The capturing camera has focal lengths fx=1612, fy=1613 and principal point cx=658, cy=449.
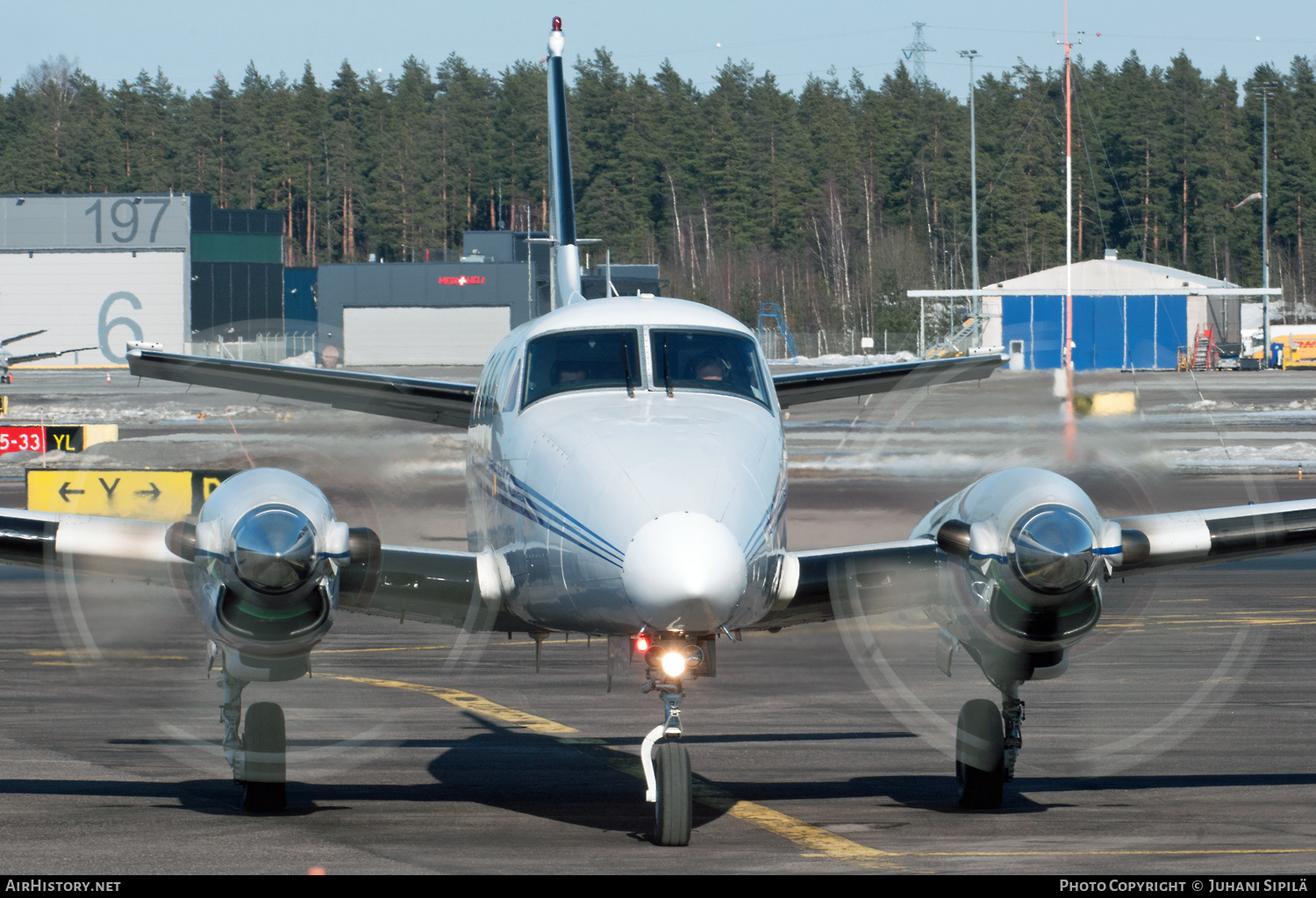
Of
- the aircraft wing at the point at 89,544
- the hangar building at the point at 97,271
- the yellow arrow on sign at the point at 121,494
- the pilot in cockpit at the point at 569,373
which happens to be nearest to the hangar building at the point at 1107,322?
the hangar building at the point at 97,271

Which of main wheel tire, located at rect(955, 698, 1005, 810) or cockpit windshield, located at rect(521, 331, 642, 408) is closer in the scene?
cockpit windshield, located at rect(521, 331, 642, 408)

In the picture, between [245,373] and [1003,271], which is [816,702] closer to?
[245,373]

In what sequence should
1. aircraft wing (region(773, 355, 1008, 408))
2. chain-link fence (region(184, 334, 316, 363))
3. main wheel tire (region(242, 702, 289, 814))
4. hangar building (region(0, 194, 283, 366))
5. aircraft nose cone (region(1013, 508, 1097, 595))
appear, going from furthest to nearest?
hangar building (region(0, 194, 283, 366)), chain-link fence (region(184, 334, 316, 363)), aircraft wing (region(773, 355, 1008, 408)), main wheel tire (region(242, 702, 289, 814)), aircraft nose cone (region(1013, 508, 1097, 595))

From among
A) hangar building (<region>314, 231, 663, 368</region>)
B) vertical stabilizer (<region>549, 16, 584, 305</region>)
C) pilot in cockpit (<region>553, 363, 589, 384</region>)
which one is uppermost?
hangar building (<region>314, 231, 663, 368</region>)

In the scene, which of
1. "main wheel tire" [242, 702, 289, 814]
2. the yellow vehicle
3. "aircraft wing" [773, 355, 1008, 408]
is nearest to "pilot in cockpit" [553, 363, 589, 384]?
"main wheel tire" [242, 702, 289, 814]

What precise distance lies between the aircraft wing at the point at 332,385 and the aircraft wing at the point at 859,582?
4.06 metres

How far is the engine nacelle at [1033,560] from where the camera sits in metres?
8.41

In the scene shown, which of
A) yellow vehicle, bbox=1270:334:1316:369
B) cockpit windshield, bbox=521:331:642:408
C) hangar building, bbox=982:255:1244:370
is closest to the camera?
cockpit windshield, bbox=521:331:642:408

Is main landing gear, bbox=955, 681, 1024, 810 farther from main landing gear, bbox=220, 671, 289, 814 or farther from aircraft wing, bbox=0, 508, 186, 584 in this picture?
aircraft wing, bbox=0, 508, 186, 584

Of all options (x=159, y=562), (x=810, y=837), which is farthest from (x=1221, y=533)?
(x=159, y=562)

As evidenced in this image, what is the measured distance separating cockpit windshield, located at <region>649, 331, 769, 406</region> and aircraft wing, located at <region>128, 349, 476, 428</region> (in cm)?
337

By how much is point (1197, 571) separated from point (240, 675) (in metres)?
18.1

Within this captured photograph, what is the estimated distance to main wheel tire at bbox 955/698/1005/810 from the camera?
380 inches

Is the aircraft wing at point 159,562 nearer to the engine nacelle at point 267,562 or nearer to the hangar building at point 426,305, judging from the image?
the engine nacelle at point 267,562
